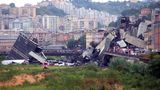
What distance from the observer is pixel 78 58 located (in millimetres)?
44781

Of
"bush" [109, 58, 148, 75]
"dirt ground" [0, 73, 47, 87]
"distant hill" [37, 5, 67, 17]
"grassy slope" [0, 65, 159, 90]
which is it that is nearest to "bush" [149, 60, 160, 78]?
"grassy slope" [0, 65, 159, 90]

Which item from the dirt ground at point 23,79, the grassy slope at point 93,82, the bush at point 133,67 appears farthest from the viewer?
the bush at point 133,67

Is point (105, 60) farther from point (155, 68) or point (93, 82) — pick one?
point (155, 68)

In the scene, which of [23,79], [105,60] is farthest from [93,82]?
[105,60]

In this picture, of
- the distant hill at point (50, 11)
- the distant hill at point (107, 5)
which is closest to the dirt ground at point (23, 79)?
the distant hill at point (107, 5)

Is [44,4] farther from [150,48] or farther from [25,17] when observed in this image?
[150,48]

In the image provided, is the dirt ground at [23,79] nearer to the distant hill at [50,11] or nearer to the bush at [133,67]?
the bush at [133,67]

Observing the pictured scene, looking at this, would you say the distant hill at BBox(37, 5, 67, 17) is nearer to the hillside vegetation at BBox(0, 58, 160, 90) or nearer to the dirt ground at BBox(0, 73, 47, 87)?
the dirt ground at BBox(0, 73, 47, 87)

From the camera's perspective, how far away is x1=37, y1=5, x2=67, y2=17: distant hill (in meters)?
151

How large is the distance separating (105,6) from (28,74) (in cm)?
14988

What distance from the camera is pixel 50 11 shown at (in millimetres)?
155125

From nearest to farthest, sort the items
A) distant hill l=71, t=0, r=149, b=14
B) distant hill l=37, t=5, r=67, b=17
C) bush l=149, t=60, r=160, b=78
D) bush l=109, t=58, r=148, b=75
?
1. bush l=149, t=60, r=160, b=78
2. bush l=109, t=58, r=148, b=75
3. distant hill l=37, t=5, r=67, b=17
4. distant hill l=71, t=0, r=149, b=14

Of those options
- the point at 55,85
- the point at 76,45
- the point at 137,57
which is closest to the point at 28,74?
the point at 55,85

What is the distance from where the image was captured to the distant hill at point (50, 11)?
5953 inches
